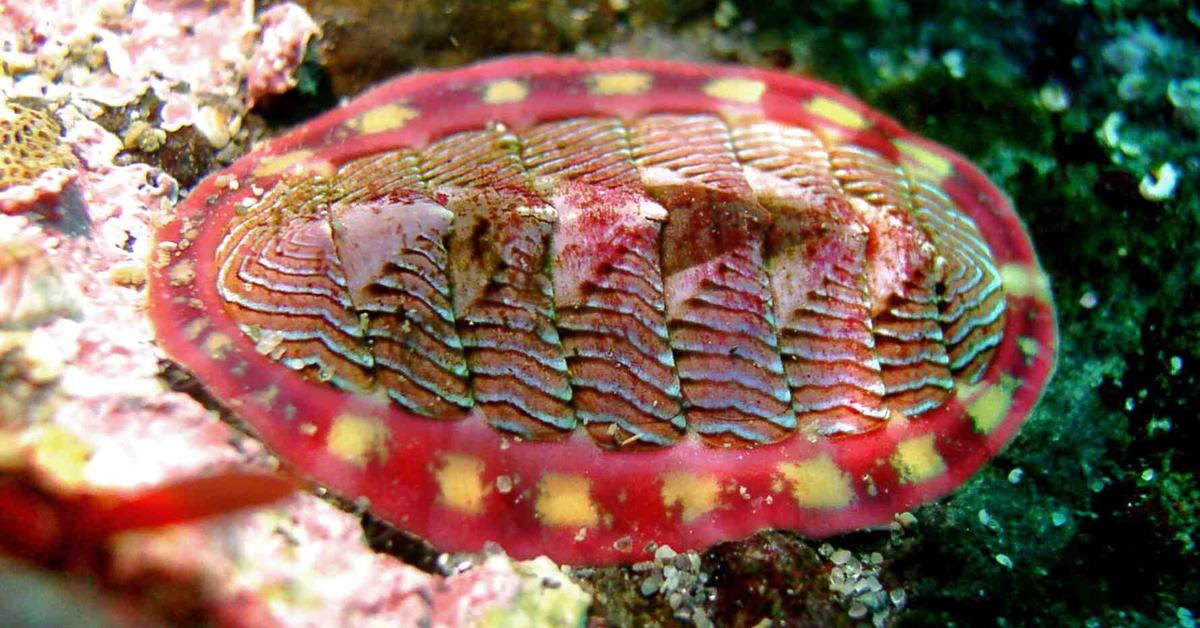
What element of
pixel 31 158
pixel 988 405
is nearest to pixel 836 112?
pixel 988 405

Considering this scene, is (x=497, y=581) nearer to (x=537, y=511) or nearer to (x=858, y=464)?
(x=537, y=511)

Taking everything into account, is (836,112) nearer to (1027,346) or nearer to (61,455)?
(1027,346)

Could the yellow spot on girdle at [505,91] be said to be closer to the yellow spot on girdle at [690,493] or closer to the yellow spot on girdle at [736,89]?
the yellow spot on girdle at [736,89]

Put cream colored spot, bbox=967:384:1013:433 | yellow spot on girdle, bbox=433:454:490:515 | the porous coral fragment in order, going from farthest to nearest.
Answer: cream colored spot, bbox=967:384:1013:433 → yellow spot on girdle, bbox=433:454:490:515 → the porous coral fragment

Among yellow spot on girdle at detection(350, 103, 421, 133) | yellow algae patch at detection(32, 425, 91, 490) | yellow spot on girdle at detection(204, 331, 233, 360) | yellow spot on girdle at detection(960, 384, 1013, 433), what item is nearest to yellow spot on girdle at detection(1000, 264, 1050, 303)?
yellow spot on girdle at detection(960, 384, 1013, 433)

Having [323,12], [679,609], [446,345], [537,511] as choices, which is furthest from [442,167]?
[679,609]

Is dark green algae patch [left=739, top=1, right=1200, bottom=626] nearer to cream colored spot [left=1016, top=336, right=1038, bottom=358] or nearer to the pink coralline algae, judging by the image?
cream colored spot [left=1016, top=336, right=1038, bottom=358]
